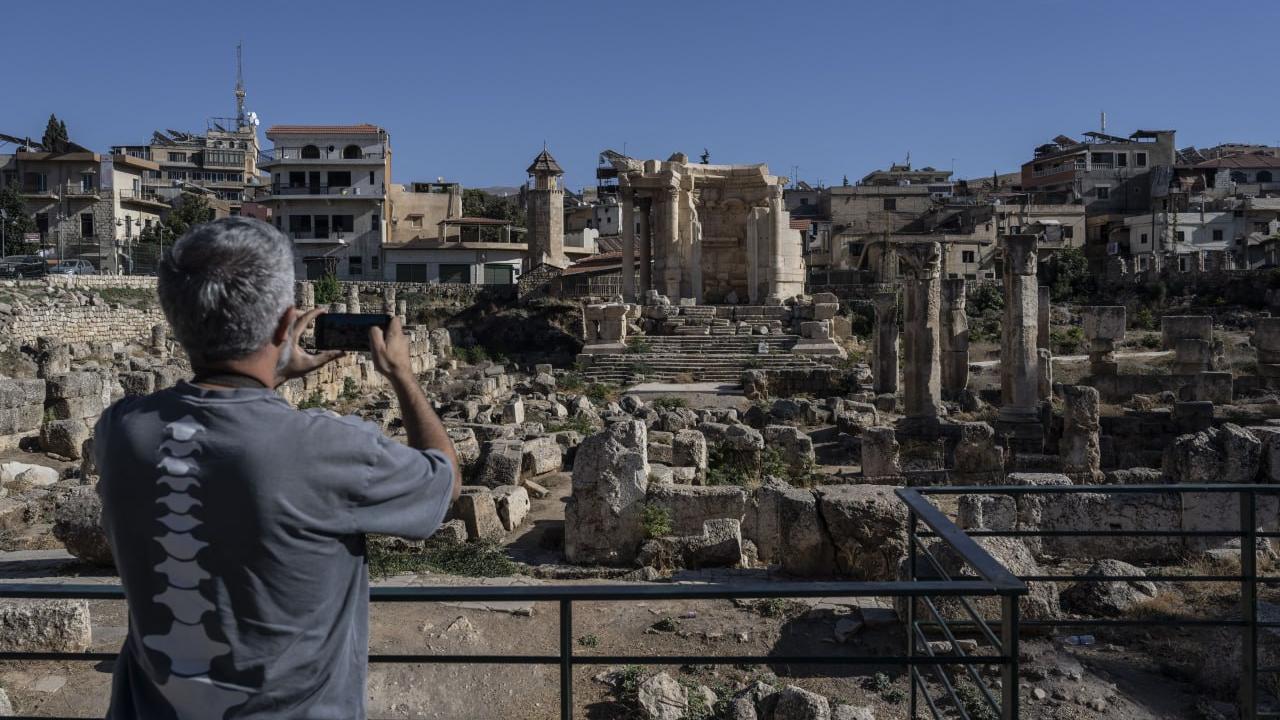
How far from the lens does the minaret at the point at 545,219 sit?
5738cm

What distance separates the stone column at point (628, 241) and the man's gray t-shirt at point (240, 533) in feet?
114

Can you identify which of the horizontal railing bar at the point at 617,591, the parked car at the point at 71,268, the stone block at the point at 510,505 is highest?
the parked car at the point at 71,268

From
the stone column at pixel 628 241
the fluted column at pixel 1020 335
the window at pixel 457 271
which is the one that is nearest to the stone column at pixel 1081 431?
the fluted column at pixel 1020 335

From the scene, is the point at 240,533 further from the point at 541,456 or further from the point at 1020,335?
the point at 1020,335

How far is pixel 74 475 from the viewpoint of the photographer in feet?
47.8

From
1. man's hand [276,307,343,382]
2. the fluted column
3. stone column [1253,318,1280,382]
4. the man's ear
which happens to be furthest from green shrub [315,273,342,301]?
the man's ear

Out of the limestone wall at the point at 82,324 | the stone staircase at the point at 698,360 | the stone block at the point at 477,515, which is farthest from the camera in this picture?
the limestone wall at the point at 82,324

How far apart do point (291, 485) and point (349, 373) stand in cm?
2565

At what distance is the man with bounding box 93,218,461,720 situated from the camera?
2234 millimetres

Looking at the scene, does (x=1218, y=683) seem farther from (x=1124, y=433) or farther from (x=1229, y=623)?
(x=1124, y=433)

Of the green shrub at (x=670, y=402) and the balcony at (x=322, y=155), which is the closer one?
the green shrub at (x=670, y=402)

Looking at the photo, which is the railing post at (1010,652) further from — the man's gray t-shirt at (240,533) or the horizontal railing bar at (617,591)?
the man's gray t-shirt at (240,533)

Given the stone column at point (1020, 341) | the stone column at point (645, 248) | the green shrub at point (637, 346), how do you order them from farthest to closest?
the stone column at point (645, 248) < the green shrub at point (637, 346) < the stone column at point (1020, 341)

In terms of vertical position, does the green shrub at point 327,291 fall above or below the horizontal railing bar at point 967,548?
above
